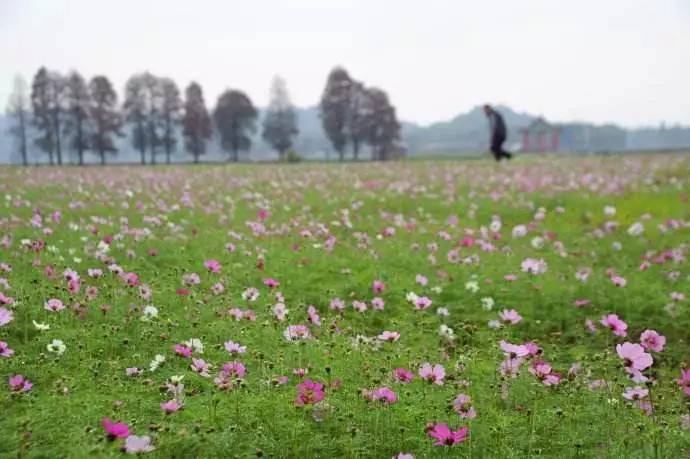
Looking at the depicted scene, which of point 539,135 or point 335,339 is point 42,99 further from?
point 539,135

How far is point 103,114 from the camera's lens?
181 ft

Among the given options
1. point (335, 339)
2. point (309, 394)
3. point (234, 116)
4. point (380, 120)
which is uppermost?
point (234, 116)

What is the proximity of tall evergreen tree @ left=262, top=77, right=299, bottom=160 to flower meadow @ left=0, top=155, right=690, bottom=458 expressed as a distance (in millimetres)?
58792

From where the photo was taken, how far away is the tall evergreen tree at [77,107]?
5369cm

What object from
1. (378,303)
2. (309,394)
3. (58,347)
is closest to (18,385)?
(58,347)

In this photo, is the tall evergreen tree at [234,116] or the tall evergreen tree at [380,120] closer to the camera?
the tall evergreen tree at [234,116]

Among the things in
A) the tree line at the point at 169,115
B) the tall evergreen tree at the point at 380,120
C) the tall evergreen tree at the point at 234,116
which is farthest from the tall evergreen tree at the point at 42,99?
the tall evergreen tree at the point at 380,120

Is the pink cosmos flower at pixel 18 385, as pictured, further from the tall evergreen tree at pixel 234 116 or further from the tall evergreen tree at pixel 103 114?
the tall evergreen tree at pixel 234 116

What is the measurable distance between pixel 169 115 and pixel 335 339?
60.7 m

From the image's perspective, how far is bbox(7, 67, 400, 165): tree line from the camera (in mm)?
54125

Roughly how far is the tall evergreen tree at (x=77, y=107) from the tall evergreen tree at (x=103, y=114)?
1.84 ft

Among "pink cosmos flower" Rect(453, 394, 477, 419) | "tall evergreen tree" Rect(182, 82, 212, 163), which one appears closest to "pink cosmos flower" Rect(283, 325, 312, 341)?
"pink cosmos flower" Rect(453, 394, 477, 419)

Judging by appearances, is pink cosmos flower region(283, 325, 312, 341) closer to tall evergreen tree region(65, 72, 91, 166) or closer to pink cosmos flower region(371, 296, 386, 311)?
pink cosmos flower region(371, 296, 386, 311)

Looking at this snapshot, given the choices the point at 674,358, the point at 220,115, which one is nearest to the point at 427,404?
the point at 674,358
